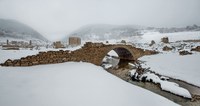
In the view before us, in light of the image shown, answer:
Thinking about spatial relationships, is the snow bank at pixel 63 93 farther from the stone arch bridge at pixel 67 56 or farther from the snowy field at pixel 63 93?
the stone arch bridge at pixel 67 56

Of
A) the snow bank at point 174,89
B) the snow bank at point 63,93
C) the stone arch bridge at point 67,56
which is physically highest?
the stone arch bridge at point 67,56

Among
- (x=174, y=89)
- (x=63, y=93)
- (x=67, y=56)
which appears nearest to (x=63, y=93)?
(x=63, y=93)

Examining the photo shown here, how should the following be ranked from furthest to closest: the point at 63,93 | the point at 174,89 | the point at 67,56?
the point at 67,56
the point at 174,89
the point at 63,93

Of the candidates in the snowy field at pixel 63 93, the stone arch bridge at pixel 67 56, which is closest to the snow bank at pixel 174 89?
the snowy field at pixel 63 93

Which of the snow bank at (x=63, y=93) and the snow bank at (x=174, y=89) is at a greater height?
the snow bank at (x=63, y=93)

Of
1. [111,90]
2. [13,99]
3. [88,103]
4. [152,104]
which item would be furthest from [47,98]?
[152,104]

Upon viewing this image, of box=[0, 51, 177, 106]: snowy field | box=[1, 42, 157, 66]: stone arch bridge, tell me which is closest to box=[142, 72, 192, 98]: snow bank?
box=[0, 51, 177, 106]: snowy field

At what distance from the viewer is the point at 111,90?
8.46 metres

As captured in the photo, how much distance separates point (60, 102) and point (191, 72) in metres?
18.1

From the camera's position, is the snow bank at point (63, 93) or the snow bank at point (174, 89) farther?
the snow bank at point (174, 89)

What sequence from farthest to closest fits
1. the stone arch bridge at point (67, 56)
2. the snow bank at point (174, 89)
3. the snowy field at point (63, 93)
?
the stone arch bridge at point (67, 56) < the snow bank at point (174, 89) < the snowy field at point (63, 93)

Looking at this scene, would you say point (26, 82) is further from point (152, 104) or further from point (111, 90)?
point (152, 104)

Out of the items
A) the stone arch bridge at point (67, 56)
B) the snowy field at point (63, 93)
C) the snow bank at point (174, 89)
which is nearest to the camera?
the snowy field at point (63, 93)

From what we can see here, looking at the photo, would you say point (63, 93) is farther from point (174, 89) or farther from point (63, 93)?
point (174, 89)
